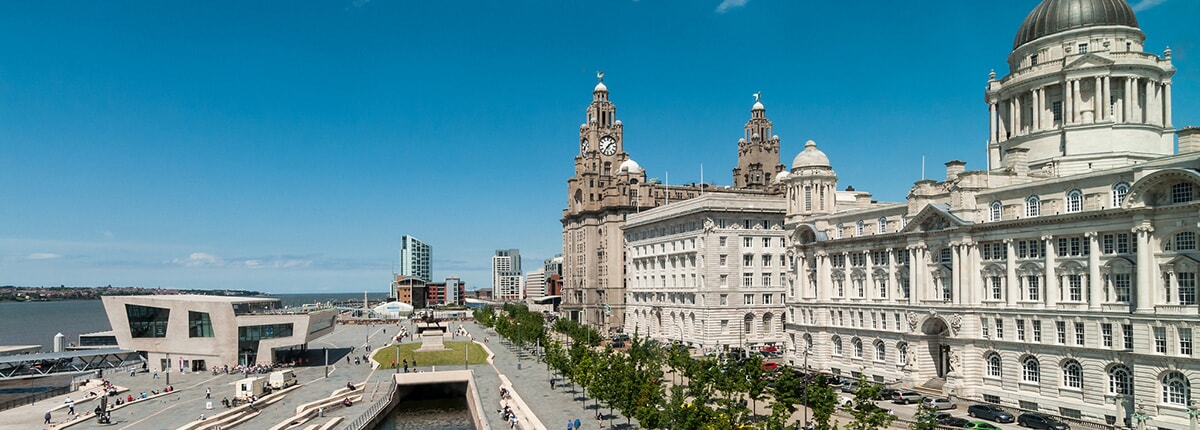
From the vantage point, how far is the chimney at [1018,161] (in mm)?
76375

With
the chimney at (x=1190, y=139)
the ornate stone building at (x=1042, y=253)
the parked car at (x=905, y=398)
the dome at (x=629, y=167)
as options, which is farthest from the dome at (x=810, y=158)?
the dome at (x=629, y=167)

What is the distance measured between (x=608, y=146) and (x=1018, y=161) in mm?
98905

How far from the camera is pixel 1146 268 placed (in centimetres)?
5672

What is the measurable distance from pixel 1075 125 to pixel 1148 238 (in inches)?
946

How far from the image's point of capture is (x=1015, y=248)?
68.6 metres

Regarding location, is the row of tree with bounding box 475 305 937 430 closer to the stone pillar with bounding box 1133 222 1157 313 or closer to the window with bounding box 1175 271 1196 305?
the stone pillar with bounding box 1133 222 1157 313

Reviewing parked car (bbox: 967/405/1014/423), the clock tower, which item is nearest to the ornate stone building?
parked car (bbox: 967/405/1014/423)

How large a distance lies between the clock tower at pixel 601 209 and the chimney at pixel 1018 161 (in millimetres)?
86069

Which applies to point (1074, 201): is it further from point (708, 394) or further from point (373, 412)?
point (373, 412)

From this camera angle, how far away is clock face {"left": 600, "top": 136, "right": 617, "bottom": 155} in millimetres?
168000

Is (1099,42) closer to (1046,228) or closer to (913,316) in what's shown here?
(1046,228)

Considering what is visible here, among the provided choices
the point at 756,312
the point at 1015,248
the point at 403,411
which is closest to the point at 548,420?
the point at 403,411

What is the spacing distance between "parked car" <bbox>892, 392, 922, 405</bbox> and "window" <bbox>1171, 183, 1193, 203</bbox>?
25553 mm

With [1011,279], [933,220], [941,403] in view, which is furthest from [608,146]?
[941,403]
